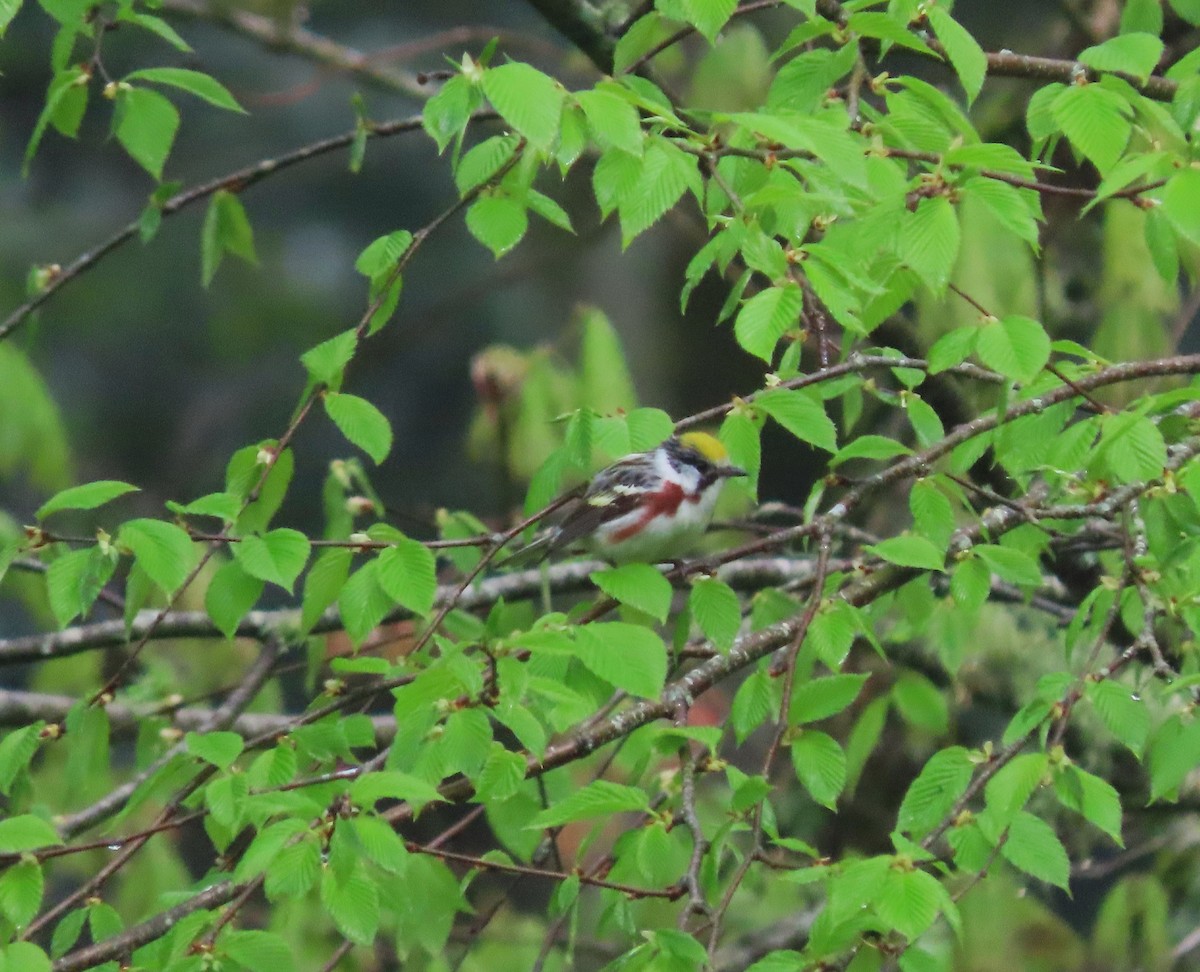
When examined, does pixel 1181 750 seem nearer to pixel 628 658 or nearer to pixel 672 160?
pixel 628 658

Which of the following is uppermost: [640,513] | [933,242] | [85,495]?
[933,242]

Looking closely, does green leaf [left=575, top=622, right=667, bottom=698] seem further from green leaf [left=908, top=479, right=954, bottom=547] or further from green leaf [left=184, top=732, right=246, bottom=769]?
green leaf [left=908, top=479, right=954, bottom=547]

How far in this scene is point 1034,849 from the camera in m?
1.94

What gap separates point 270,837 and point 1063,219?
12.6 feet

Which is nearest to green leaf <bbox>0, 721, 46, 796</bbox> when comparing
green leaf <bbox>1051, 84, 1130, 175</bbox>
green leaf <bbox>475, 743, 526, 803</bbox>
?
green leaf <bbox>475, 743, 526, 803</bbox>

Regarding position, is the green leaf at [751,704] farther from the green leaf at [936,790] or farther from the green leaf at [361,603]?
the green leaf at [361,603]

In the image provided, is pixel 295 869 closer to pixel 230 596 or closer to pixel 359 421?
pixel 230 596

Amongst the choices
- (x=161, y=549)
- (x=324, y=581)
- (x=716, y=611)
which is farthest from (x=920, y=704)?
(x=161, y=549)

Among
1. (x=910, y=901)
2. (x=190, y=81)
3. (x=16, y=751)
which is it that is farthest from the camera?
(x=190, y=81)

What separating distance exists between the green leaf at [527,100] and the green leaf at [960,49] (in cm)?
64

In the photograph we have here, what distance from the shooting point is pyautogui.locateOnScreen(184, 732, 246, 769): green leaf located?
2139 millimetres

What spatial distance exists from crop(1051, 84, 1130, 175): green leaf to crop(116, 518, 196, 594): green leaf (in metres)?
1.28

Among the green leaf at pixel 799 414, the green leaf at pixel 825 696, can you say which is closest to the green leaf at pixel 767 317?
the green leaf at pixel 799 414

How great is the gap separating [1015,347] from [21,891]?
60.1 inches
